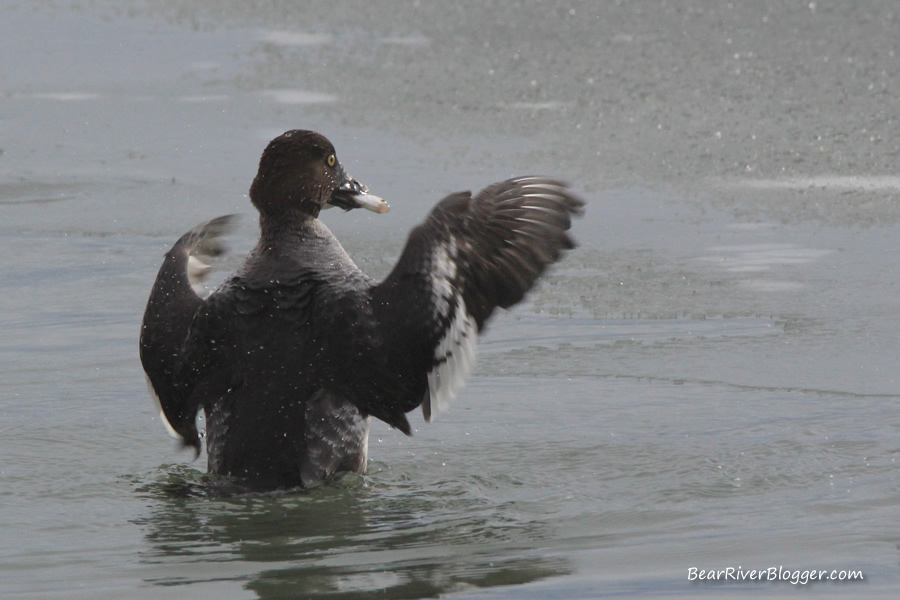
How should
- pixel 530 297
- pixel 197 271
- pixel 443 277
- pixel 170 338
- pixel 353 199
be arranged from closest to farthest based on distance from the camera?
pixel 443 277 → pixel 170 338 → pixel 353 199 → pixel 197 271 → pixel 530 297

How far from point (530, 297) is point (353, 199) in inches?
44.7

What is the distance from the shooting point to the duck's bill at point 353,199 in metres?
5.02

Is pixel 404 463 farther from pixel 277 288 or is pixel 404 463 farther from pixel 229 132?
pixel 229 132

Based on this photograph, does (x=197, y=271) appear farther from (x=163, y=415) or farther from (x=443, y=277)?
(x=443, y=277)

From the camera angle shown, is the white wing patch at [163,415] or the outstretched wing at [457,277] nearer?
the outstretched wing at [457,277]

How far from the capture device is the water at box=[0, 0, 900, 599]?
3738 millimetres

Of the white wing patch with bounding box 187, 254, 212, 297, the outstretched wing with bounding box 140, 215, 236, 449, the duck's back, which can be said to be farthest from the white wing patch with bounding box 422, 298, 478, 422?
the white wing patch with bounding box 187, 254, 212, 297

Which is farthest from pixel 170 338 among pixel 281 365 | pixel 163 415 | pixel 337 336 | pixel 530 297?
pixel 530 297

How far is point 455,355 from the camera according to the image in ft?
14.4

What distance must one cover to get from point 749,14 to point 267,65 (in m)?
3.12

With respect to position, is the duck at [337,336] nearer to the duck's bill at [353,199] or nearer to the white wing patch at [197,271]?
the duck's bill at [353,199]

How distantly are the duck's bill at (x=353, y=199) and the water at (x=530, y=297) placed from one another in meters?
0.74

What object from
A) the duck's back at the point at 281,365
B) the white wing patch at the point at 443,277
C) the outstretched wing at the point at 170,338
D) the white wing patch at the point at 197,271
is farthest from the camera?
the white wing patch at the point at 197,271

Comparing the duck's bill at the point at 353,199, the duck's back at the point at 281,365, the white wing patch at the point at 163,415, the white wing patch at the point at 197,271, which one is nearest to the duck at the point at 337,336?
the duck's back at the point at 281,365
